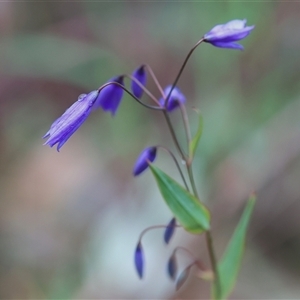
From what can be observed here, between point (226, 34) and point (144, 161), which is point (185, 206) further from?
point (226, 34)

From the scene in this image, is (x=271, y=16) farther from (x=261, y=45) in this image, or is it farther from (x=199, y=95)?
(x=199, y=95)

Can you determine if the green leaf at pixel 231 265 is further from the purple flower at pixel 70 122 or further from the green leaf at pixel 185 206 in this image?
the purple flower at pixel 70 122

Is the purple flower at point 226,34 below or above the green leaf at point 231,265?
above

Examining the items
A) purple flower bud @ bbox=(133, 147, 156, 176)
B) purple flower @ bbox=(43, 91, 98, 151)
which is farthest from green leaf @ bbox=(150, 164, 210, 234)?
purple flower @ bbox=(43, 91, 98, 151)

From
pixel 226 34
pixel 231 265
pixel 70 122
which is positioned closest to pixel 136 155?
pixel 231 265

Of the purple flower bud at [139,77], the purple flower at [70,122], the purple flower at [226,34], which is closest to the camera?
the purple flower at [70,122]

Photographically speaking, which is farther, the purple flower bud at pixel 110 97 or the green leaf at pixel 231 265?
the green leaf at pixel 231 265

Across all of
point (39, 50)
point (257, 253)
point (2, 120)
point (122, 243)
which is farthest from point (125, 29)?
point (257, 253)

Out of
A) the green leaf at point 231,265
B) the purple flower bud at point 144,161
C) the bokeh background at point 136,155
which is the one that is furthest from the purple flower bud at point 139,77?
the bokeh background at point 136,155
